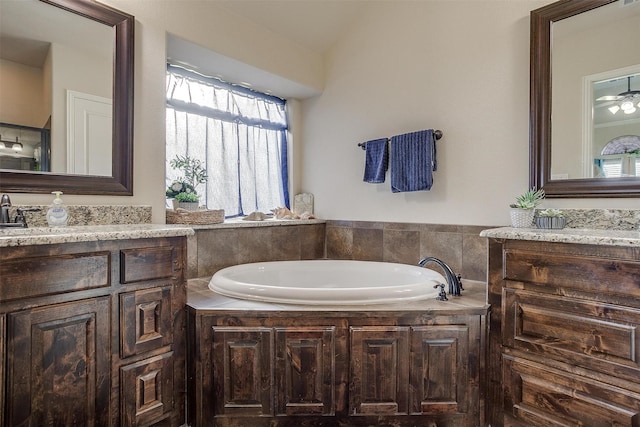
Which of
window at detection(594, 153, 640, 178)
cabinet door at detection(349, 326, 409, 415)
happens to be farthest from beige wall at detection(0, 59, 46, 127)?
window at detection(594, 153, 640, 178)

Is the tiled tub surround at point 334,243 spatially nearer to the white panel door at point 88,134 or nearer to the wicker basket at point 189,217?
the wicker basket at point 189,217

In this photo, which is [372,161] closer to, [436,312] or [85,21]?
[436,312]

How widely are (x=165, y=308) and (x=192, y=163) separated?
1.30 meters

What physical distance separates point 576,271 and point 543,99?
1075 mm

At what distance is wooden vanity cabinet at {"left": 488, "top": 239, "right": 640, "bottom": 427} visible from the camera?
4.37ft

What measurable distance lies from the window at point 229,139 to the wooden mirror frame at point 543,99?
80.0 inches

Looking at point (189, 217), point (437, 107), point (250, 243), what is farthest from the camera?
point (250, 243)

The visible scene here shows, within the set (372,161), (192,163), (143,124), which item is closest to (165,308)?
(143,124)

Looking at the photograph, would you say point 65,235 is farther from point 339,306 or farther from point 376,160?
point 376,160

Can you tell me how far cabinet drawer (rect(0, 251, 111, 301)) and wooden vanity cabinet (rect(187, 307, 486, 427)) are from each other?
1.51ft

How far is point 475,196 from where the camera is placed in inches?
90.2

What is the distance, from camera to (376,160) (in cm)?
273

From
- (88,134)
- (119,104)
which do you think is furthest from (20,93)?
(119,104)

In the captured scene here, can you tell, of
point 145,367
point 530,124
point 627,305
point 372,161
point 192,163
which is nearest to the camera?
point 627,305
